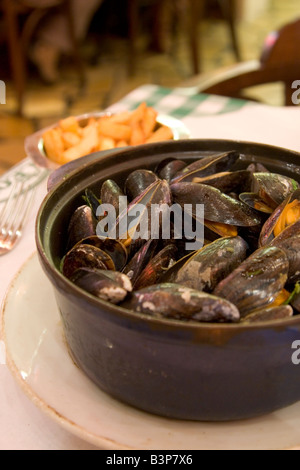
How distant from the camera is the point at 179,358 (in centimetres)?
45

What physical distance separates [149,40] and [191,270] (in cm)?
393

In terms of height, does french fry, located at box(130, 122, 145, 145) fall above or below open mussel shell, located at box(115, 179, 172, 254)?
below

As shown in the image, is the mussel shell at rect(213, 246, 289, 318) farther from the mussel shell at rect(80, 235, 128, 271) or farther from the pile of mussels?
the mussel shell at rect(80, 235, 128, 271)

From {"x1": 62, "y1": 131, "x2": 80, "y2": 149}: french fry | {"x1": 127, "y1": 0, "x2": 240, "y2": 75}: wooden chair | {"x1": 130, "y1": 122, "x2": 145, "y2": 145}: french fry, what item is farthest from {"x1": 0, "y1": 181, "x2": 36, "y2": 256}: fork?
{"x1": 127, "y1": 0, "x2": 240, "y2": 75}: wooden chair

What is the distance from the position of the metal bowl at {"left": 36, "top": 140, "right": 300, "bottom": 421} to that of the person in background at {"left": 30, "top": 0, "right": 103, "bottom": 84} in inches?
116

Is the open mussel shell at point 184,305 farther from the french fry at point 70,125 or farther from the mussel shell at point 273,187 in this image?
the french fry at point 70,125

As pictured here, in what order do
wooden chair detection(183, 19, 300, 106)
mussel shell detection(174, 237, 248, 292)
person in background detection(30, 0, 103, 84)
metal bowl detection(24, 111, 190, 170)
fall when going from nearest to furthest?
mussel shell detection(174, 237, 248, 292) < metal bowl detection(24, 111, 190, 170) < wooden chair detection(183, 19, 300, 106) < person in background detection(30, 0, 103, 84)

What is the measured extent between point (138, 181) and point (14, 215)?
351 mm

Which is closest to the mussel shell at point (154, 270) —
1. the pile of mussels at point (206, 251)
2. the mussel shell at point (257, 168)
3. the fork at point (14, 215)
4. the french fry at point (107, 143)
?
the pile of mussels at point (206, 251)

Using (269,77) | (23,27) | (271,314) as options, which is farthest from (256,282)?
(23,27)

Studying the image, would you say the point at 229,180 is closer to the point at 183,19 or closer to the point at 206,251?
the point at 206,251

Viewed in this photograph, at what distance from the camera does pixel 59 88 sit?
335 cm

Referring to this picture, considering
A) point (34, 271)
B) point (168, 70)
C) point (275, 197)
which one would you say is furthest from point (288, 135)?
point (168, 70)

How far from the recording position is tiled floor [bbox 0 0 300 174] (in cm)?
288
